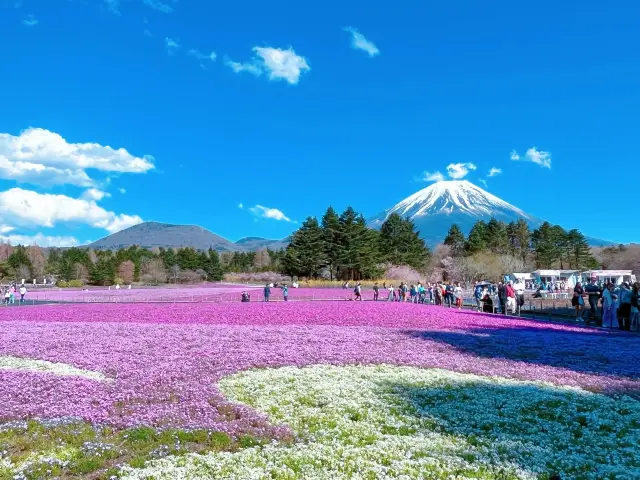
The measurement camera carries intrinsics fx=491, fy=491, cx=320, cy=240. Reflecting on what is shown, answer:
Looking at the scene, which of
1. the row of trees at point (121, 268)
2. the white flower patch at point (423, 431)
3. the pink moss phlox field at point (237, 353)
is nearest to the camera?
the white flower patch at point (423, 431)

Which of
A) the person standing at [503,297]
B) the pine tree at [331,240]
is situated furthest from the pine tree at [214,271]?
the person standing at [503,297]

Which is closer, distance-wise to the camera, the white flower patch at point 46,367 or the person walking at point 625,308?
the white flower patch at point 46,367

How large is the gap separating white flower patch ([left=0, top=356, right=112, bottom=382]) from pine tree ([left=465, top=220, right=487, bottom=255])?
330 feet

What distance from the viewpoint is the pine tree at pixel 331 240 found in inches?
3810

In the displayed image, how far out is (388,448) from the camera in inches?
296

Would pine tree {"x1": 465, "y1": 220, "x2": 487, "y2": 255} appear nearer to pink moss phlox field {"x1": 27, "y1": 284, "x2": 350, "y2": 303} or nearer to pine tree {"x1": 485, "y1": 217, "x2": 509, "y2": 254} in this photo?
pine tree {"x1": 485, "y1": 217, "x2": 509, "y2": 254}

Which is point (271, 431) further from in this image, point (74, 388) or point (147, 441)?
point (74, 388)

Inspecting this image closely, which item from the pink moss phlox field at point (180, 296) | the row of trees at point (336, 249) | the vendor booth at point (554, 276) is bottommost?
the pink moss phlox field at point (180, 296)

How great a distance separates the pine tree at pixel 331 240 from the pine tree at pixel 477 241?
1253 inches

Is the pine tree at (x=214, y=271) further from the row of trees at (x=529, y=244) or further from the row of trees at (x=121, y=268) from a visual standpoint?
the row of trees at (x=529, y=244)

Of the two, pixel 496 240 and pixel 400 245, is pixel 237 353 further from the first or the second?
pixel 496 240

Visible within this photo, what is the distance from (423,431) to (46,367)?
36.1 feet

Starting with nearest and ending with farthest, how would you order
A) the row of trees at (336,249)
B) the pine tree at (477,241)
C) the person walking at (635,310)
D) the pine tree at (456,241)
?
the person walking at (635,310)
the row of trees at (336,249)
the pine tree at (477,241)
the pine tree at (456,241)

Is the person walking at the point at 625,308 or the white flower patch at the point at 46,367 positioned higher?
the person walking at the point at 625,308
